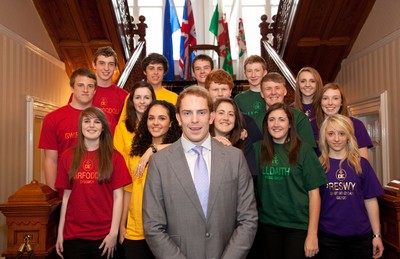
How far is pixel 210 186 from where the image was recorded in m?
2.24

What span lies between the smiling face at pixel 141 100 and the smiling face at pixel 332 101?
141 centimetres

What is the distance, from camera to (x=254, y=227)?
89.4 inches

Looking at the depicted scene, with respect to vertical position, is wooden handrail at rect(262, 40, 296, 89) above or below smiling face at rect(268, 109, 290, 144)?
above

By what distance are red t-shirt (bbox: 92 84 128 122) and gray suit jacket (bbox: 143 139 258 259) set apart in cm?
168

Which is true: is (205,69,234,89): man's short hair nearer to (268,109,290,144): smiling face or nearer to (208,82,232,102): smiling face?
(208,82,232,102): smiling face

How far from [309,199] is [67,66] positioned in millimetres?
6793

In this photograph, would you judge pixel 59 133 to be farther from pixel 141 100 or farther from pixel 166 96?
pixel 166 96

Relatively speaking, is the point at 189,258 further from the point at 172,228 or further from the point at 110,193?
the point at 110,193

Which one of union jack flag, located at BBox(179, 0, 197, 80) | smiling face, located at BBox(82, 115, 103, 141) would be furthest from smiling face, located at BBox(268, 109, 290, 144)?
union jack flag, located at BBox(179, 0, 197, 80)

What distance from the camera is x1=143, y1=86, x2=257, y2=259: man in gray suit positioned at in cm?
220

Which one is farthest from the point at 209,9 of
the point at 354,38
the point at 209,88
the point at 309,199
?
the point at 309,199

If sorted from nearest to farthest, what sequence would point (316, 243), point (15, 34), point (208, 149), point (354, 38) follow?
point (208, 149) < point (316, 243) < point (15, 34) < point (354, 38)

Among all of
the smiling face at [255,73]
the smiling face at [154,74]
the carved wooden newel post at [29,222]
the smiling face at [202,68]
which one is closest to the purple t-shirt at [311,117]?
the smiling face at [255,73]

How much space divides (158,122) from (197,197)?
806 millimetres
